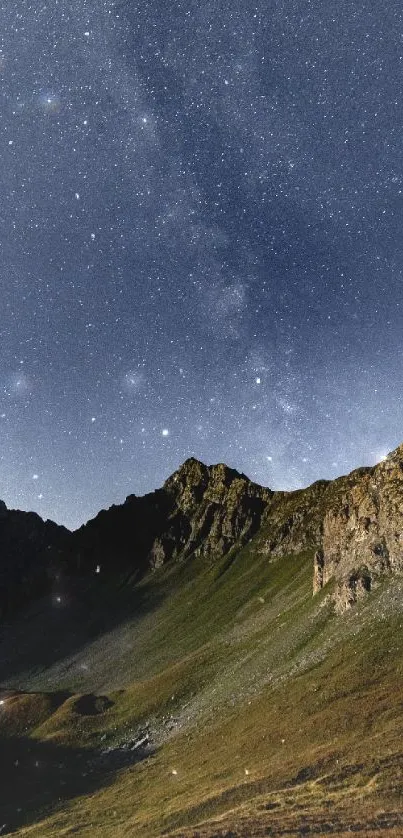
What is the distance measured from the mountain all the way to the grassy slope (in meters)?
0.22

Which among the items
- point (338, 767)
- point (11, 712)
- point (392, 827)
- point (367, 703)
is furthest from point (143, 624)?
point (392, 827)

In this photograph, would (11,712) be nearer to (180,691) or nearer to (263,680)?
(180,691)

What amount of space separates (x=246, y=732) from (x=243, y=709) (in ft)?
30.1

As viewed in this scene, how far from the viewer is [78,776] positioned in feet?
221

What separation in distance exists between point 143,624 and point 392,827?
451 feet

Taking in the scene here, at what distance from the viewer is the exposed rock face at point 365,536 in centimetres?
8869

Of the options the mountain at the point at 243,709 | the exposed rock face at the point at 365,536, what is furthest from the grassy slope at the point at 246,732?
the exposed rock face at the point at 365,536

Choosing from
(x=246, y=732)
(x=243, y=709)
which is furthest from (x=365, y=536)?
(x=246, y=732)

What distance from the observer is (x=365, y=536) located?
105312mm

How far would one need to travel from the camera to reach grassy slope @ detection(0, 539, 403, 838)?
36.7 meters

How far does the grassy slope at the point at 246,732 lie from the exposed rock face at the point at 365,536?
5.40 meters

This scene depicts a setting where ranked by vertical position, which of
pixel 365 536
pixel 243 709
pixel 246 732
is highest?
pixel 365 536

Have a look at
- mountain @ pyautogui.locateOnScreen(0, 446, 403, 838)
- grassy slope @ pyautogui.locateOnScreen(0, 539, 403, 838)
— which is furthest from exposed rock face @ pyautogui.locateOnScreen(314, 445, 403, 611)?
grassy slope @ pyautogui.locateOnScreen(0, 539, 403, 838)

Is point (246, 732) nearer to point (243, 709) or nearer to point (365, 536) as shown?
point (243, 709)
